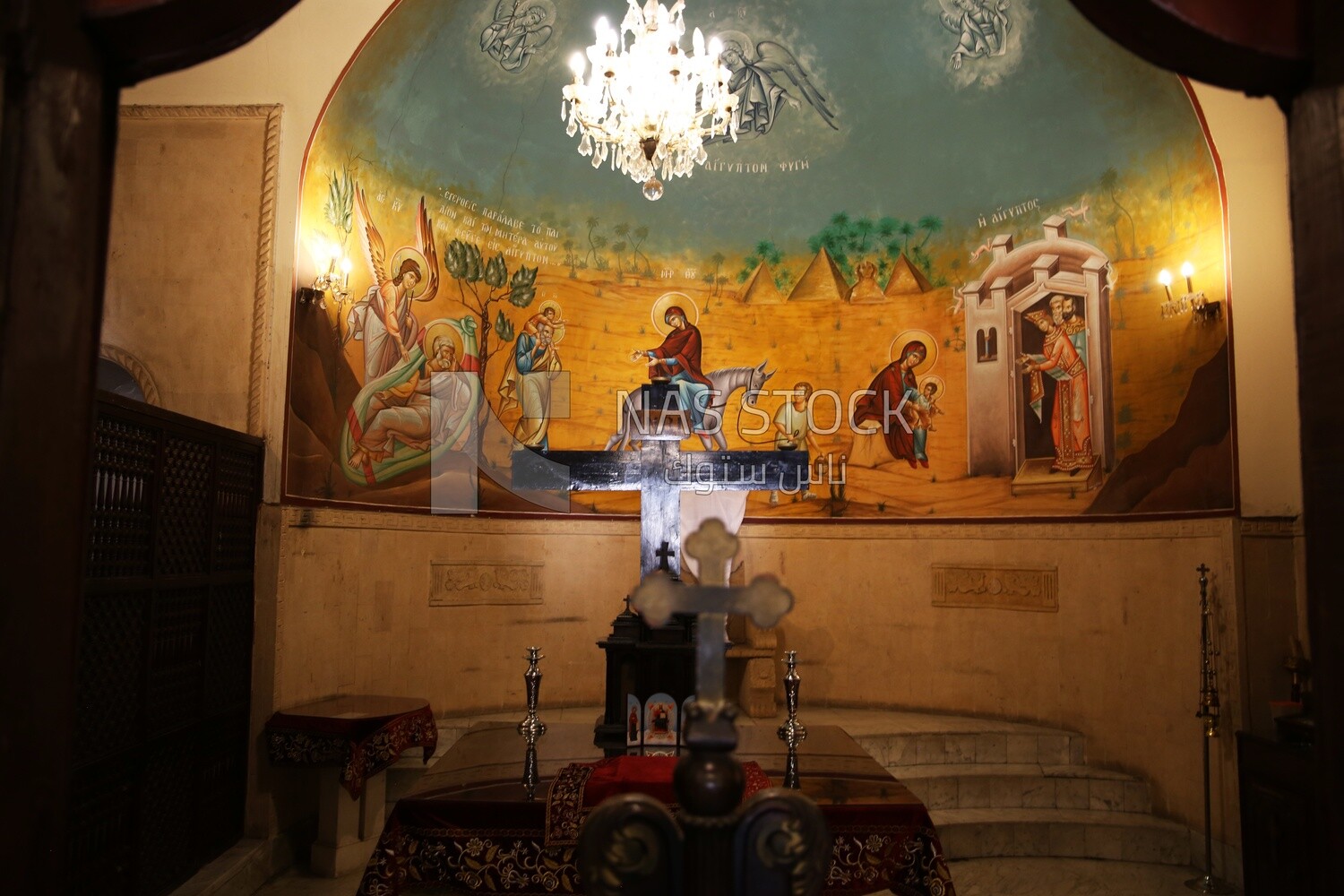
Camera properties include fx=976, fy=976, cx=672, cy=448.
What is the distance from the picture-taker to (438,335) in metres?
9.60

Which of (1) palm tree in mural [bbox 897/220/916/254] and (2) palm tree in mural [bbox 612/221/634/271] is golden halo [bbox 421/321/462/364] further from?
(1) palm tree in mural [bbox 897/220/916/254]

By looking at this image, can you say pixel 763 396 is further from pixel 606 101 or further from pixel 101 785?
pixel 101 785

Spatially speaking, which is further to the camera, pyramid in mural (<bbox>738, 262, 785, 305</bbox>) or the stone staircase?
pyramid in mural (<bbox>738, 262, 785, 305</bbox>)

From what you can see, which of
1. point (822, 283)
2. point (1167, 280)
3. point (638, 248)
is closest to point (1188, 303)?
point (1167, 280)

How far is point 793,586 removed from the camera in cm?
1048

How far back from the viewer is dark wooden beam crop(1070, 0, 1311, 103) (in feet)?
6.89

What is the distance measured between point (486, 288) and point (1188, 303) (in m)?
6.54

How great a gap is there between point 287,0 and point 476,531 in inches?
309

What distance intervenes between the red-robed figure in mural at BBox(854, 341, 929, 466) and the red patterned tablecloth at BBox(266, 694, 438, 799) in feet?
19.0

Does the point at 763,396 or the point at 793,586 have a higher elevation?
the point at 763,396

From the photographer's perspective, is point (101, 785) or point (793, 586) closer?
point (101, 785)

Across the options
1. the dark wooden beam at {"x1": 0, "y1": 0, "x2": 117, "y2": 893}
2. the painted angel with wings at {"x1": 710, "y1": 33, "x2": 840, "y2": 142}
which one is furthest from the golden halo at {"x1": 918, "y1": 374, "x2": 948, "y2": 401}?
the dark wooden beam at {"x1": 0, "y1": 0, "x2": 117, "y2": 893}

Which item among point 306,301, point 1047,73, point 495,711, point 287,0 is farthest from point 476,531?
point 287,0

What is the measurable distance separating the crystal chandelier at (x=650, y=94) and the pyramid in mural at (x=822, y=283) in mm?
3334
